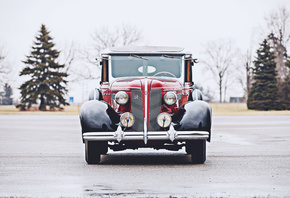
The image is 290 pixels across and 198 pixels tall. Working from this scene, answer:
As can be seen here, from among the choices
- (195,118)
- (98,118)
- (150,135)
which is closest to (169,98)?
(195,118)

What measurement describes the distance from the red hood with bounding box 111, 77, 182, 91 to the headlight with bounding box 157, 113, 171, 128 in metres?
0.77

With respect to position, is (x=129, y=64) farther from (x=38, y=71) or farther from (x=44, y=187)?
(x=38, y=71)

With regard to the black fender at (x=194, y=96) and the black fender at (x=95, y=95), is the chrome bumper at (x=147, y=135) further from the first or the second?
the black fender at (x=95, y=95)

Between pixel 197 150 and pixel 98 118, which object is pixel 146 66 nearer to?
pixel 98 118

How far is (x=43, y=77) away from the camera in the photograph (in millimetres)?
71812

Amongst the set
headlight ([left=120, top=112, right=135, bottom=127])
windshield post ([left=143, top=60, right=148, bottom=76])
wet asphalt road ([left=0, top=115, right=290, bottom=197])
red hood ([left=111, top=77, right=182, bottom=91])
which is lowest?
wet asphalt road ([left=0, top=115, right=290, bottom=197])

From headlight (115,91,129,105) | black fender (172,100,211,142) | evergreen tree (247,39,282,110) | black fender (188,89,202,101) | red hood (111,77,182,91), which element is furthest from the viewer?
evergreen tree (247,39,282,110)

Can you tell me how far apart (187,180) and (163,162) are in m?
3.02

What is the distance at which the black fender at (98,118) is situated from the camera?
11.3 m

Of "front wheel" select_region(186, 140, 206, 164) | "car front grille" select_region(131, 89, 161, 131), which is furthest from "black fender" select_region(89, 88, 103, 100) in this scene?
"front wheel" select_region(186, 140, 206, 164)

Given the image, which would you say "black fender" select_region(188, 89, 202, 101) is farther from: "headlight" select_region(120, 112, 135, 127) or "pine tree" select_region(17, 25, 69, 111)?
"pine tree" select_region(17, 25, 69, 111)

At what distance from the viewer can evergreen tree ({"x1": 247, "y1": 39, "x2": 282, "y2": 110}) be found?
6912 cm

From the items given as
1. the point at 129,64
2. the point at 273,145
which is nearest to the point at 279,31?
the point at 273,145

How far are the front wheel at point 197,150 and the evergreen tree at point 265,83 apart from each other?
192ft
